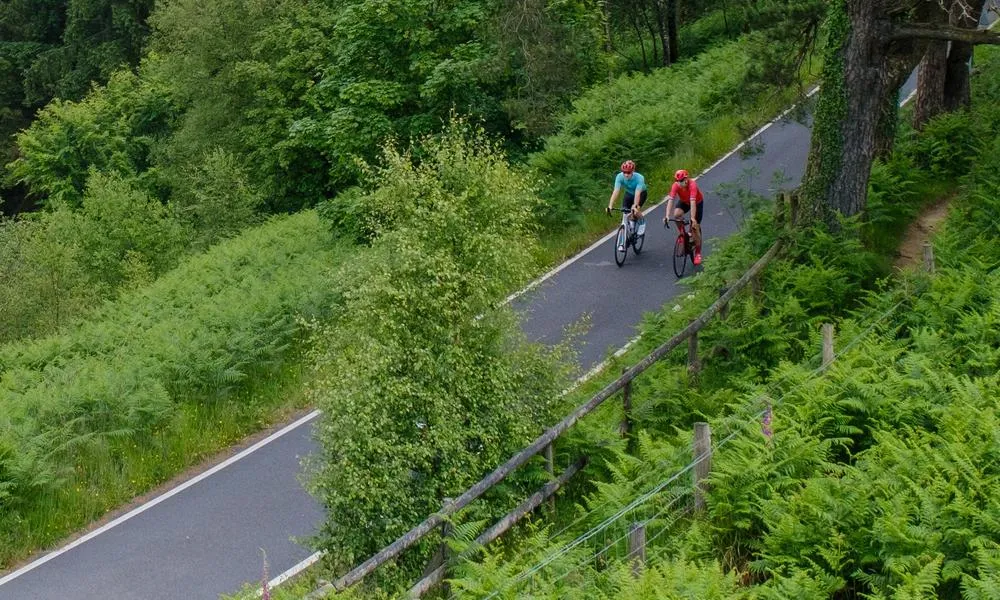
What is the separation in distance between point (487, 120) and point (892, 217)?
1190cm

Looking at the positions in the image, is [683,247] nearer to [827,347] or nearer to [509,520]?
[827,347]

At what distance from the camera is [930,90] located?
882 inches

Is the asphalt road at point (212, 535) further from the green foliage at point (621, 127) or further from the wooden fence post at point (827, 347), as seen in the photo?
the green foliage at point (621, 127)

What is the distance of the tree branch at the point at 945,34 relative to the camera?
47.2 feet

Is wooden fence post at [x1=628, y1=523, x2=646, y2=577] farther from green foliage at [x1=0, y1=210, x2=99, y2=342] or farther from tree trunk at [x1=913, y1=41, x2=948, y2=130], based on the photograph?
green foliage at [x1=0, y1=210, x2=99, y2=342]

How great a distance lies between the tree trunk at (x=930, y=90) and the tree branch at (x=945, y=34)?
758 cm

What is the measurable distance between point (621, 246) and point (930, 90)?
763 cm

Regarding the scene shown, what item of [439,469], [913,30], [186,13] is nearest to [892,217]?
[913,30]

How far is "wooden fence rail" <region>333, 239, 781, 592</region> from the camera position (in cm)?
883

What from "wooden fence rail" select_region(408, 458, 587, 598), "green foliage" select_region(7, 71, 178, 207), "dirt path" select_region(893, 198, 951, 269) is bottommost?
"green foliage" select_region(7, 71, 178, 207)

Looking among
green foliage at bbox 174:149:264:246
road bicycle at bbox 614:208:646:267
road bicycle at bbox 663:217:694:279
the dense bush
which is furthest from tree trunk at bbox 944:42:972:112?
green foliage at bbox 174:149:264:246

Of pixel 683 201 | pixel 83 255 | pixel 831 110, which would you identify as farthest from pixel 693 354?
pixel 83 255

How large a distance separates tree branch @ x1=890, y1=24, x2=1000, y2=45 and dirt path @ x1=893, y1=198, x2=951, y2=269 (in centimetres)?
365

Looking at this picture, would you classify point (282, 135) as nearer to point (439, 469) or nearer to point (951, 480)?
point (439, 469)
